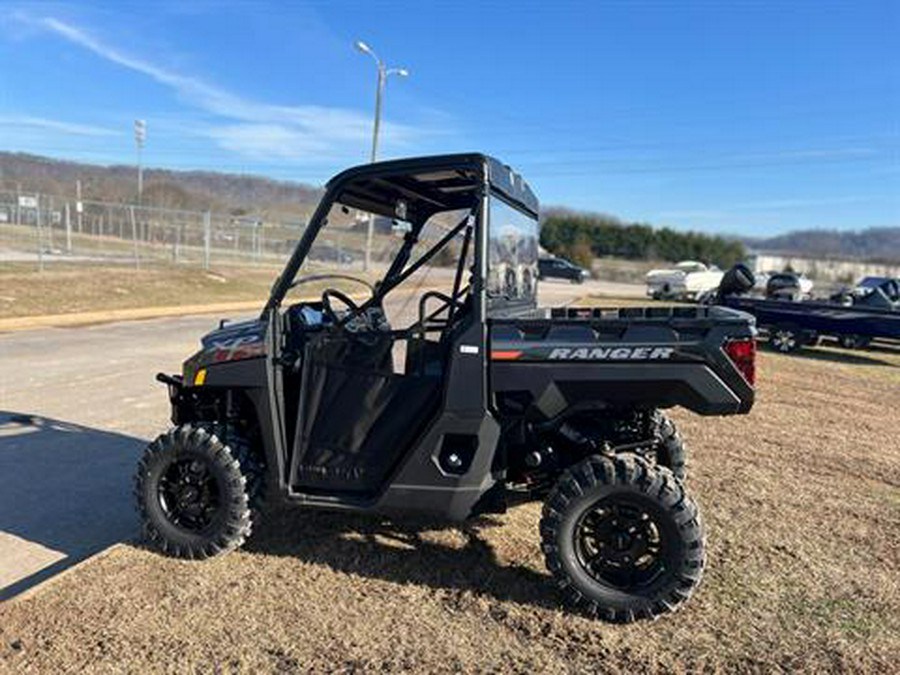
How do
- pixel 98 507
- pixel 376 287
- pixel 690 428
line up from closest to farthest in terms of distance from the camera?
1. pixel 376 287
2. pixel 98 507
3. pixel 690 428

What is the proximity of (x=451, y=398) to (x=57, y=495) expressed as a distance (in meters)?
2.98

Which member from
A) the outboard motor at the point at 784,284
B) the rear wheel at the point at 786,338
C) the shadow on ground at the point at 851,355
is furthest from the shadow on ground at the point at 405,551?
the outboard motor at the point at 784,284

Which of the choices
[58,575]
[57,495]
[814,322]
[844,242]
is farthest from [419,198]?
[844,242]

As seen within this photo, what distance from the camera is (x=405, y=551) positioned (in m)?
4.30

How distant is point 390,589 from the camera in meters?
3.83

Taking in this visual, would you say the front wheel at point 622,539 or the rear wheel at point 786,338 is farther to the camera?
the rear wheel at point 786,338

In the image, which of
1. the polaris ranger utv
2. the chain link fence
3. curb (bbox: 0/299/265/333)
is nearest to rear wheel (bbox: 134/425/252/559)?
the polaris ranger utv

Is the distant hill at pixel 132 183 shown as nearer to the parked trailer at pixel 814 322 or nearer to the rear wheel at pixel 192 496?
the parked trailer at pixel 814 322

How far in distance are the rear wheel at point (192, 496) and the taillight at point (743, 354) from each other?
245 cm

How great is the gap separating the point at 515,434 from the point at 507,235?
105 centimetres

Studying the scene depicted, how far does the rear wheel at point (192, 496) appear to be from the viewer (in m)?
4.04

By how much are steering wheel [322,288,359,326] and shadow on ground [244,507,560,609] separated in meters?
1.24

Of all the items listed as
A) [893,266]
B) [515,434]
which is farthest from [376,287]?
[893,266]

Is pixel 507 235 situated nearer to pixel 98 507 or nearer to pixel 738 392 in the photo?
pixel 738 392
